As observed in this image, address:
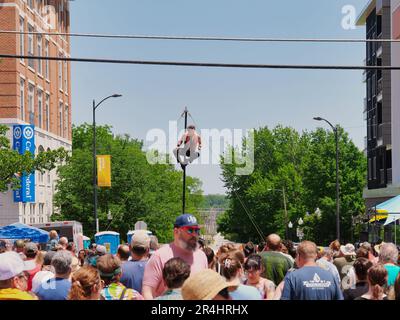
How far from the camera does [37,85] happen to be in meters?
50.3

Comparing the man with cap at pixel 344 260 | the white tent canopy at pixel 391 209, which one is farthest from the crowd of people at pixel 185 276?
the white tent canopy at pixel 391 209

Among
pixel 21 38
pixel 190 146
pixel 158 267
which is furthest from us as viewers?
pixel 21 38

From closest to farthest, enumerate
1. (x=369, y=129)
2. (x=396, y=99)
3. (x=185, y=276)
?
(x=185, y=276) < (x=396, y=99) < (x=369, y=129)

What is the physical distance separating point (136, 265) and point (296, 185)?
76140mm

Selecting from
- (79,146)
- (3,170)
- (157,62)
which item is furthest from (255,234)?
(157,62)

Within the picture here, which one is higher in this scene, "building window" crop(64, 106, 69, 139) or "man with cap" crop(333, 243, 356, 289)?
"building window" crop(64, 106, 69, 139)

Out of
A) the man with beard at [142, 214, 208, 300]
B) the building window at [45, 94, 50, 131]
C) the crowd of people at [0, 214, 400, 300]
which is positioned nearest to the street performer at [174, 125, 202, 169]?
the crowd of people at [0, 214, 400, 300]

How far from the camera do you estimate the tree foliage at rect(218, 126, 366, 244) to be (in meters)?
71.9

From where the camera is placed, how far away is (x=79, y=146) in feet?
267

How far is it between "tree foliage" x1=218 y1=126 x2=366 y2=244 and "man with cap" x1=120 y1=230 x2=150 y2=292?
200ft

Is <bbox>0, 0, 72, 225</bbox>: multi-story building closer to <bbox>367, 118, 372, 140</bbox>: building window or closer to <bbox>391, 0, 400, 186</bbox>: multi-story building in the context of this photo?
<bbox>391, 0, 400, 186</bbox>: multi-story building

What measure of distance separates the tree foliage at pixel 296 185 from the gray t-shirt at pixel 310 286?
203ft

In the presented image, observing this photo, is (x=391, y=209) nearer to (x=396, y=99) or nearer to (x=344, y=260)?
(x=344, y=260)

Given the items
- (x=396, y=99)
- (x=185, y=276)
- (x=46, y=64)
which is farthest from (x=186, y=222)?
(x=46, y=64)
